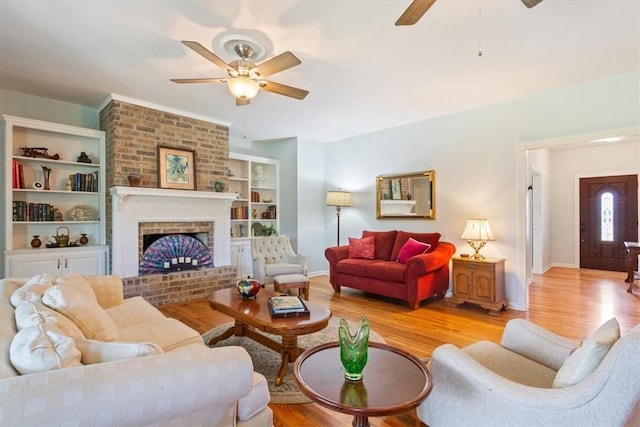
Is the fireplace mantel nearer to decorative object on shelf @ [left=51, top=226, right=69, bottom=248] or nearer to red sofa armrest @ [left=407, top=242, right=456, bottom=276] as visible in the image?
decorative object on shelf @ [left=51, top=226, right=69, bottom=248]

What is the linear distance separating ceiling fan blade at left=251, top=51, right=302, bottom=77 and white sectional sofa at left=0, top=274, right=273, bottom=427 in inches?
80.4

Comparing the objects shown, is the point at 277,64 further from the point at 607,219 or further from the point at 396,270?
the point at 607,219

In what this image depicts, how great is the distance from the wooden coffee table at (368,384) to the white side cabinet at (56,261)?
3701 millimetres

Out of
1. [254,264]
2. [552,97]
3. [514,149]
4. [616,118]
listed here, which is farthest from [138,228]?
[616,118]

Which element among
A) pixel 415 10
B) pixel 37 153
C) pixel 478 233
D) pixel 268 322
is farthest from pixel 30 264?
pixel 478 233

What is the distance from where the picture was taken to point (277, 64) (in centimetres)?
252

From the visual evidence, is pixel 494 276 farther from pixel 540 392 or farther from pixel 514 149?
pixel 540 392

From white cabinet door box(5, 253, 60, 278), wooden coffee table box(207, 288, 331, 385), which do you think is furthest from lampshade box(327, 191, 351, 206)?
white cabinet door box(5, 253, 60, 278)


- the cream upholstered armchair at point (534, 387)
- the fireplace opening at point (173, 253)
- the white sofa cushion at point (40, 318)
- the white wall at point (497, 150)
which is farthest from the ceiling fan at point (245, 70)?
the white wall at point (497, 150)

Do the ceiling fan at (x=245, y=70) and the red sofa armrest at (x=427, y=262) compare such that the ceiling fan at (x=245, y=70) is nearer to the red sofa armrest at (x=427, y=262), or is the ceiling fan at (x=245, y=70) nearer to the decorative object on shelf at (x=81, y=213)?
the red sofa armrest at (x=427, y=262)

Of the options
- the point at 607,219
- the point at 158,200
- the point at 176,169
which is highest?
the point at 176,169

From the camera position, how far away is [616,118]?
3.37 meters

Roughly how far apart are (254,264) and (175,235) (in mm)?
1174

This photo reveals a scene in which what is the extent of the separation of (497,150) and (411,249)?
5.62ft
